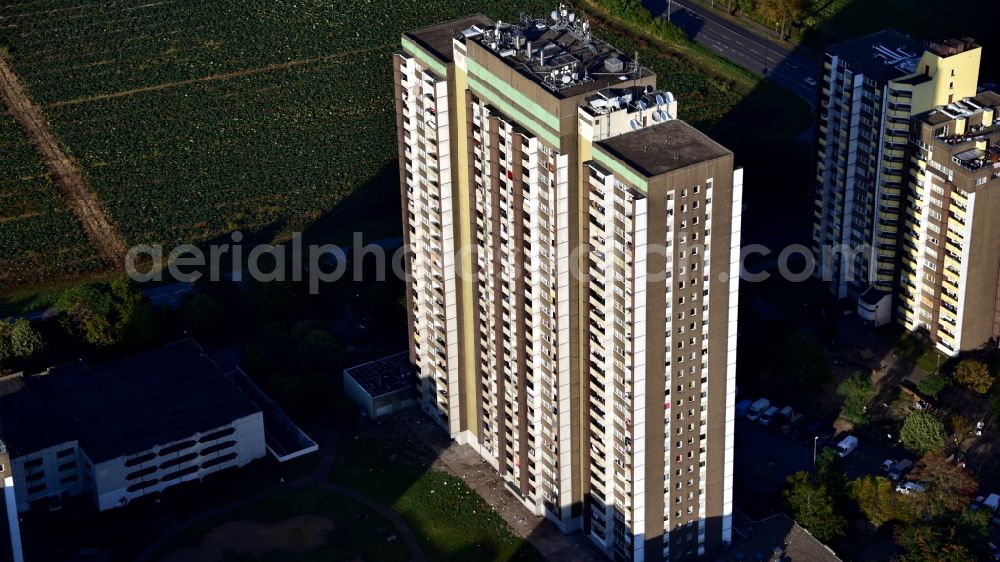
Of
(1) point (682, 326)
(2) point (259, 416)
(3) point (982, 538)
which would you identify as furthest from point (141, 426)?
(3) point (982, 538)

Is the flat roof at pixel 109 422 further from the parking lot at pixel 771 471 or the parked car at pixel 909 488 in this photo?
the parked car at pixel 909 488

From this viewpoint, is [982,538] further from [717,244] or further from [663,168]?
[663,168]

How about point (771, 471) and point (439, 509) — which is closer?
point (439, 509)

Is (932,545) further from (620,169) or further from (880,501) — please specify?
(620,169)

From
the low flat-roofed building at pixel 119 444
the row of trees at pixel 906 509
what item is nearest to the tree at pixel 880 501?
the row of trees at pixel 906 509

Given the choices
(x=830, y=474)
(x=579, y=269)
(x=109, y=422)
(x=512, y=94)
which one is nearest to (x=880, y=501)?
(x=830, y=474)

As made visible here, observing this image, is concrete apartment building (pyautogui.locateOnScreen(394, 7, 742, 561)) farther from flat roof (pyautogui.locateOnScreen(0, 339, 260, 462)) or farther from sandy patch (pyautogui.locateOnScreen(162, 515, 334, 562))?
flat roof (pyautogui.locateOnScreen(0, 339, 260, 462))

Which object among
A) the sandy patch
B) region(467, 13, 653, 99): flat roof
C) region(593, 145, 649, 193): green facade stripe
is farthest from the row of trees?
the sandy patch
